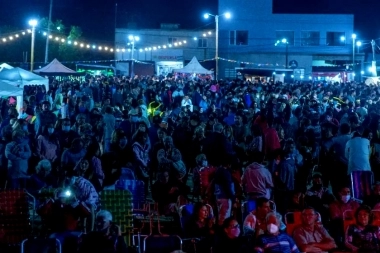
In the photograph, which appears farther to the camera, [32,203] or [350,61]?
[350,61]

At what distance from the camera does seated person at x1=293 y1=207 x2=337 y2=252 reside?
8258mm

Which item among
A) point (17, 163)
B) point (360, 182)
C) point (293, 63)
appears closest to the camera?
point (360, 182)

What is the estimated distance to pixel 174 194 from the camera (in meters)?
9.93

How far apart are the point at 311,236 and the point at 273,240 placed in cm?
85

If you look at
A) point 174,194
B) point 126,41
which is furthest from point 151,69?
point 174,194

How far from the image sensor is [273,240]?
7699 millimetres

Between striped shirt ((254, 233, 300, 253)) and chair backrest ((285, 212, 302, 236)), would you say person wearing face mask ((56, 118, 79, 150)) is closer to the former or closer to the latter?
chair backrest ((285, 212, 302, 236))

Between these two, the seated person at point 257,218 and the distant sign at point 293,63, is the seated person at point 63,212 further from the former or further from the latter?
the distant sign at point 293,63

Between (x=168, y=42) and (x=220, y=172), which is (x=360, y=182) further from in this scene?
(x=168, y=42)

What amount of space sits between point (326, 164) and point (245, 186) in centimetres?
264

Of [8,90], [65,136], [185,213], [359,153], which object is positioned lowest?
[185,213]

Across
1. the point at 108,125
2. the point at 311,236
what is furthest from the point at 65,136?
the point at 311,236

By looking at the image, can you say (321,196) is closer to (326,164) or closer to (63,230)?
(326,164)

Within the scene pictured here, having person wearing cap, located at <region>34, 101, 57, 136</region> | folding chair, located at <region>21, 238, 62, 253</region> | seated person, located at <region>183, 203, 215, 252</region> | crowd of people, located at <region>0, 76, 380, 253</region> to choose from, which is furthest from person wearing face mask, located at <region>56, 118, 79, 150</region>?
folding chair, located at <region>21, 238, 62, 253</region>
